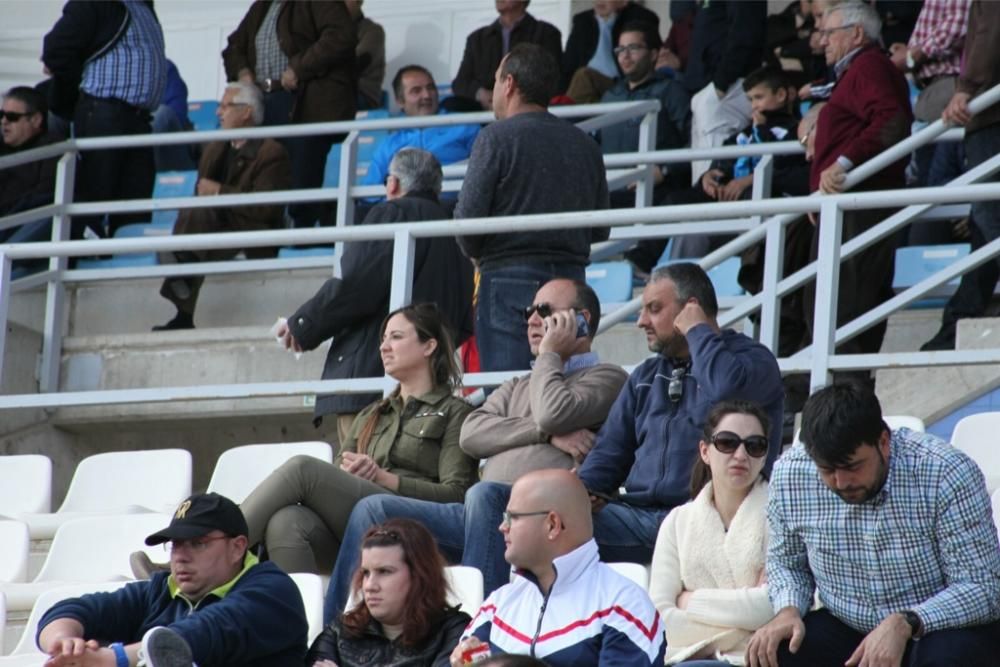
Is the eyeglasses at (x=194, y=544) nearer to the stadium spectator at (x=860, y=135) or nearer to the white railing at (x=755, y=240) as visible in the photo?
the white railing at (x=755, y=240)

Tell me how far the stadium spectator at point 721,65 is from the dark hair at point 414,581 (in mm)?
5203

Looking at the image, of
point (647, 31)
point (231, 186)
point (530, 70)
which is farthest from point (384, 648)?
point (647, 31)

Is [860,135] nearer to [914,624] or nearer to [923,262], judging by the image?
[923,262]

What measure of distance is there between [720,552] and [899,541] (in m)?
0.58

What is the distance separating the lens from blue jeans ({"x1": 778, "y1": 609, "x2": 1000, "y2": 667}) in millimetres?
4730

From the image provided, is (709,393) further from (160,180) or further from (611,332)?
(160,180)

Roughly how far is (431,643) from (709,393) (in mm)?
1177

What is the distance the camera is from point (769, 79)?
9.30m

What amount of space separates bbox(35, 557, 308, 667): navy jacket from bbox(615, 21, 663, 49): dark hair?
5.65 meters

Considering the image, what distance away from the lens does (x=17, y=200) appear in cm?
1033

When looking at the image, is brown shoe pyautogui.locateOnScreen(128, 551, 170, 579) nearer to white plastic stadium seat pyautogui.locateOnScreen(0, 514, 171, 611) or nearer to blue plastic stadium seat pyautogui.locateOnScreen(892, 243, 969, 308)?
white plastic stadium seat pyautogui.locateOnScreen(0, 514, 171, 611)

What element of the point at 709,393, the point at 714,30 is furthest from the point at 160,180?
the point at 709,393

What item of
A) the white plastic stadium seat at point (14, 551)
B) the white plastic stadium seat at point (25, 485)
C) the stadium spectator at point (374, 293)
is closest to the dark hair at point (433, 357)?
the stadium spectator at point (374, 293)

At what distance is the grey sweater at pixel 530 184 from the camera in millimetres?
7023
